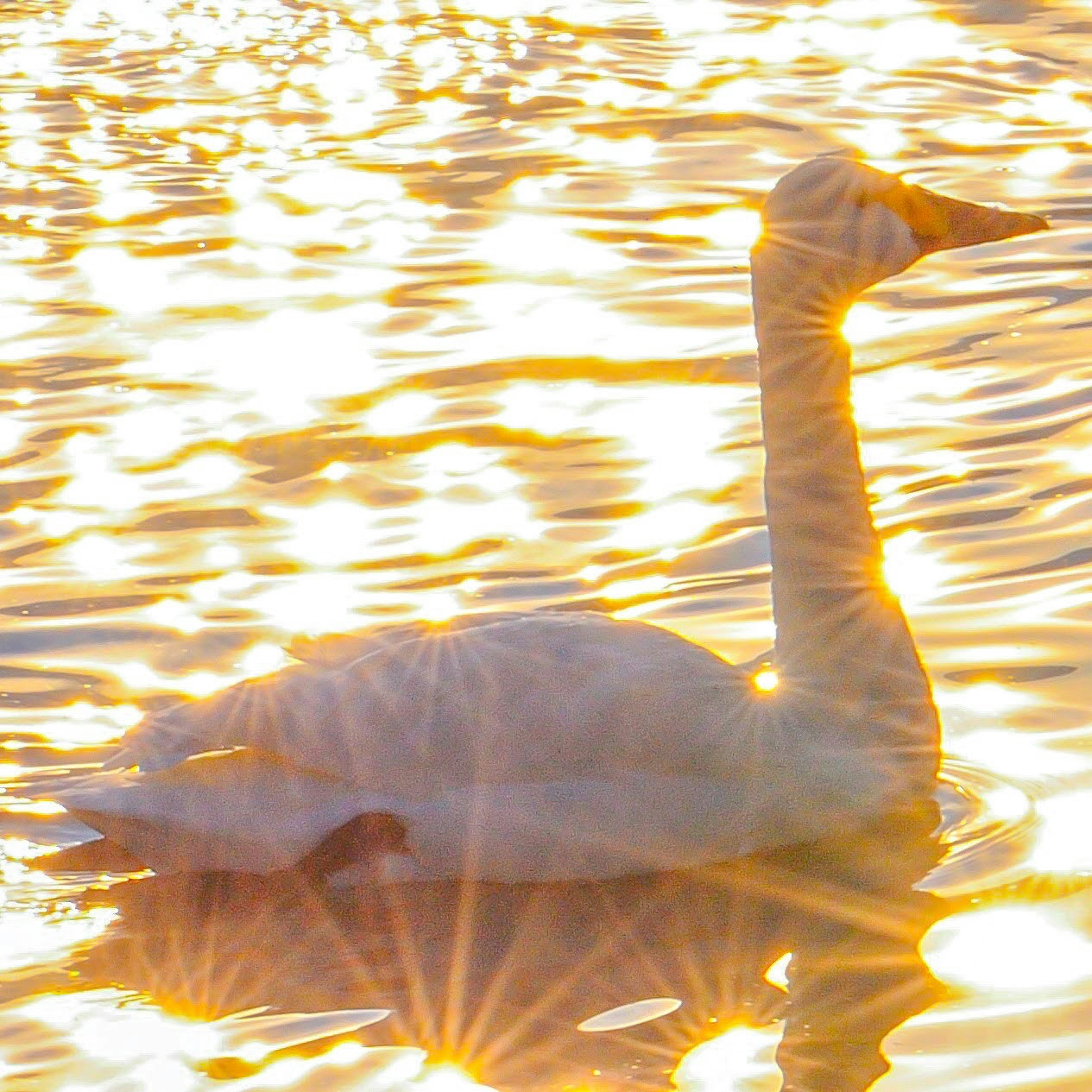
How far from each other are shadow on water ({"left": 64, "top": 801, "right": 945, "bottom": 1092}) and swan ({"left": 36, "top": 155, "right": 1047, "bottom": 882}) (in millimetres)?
98

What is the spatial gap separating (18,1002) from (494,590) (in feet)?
8.35

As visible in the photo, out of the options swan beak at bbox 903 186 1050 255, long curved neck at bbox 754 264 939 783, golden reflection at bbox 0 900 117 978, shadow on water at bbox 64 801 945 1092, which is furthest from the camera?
swan beak at bbox 903 186 1050 255

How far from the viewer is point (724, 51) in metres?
14.8

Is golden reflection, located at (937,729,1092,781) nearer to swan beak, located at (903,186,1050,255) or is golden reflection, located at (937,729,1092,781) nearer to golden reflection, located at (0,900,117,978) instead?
swan beak, located at (903,186,1050,255)

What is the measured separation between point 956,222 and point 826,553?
0.91 meters

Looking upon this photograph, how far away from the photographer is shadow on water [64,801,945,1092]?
4613 mm

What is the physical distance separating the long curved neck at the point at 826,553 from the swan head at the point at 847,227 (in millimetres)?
43

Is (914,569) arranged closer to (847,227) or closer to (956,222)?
(956,222)

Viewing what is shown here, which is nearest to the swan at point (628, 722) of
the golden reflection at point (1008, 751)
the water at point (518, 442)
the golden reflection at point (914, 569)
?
the water at point (518, 442)

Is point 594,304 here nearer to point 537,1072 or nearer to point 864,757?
point 864,757

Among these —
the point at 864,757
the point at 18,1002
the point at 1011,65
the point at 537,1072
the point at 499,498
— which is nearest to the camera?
the point at 537,1072

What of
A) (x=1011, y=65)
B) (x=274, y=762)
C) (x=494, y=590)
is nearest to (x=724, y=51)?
(x=1011, y=65)

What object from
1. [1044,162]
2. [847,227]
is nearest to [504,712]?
[847,227]

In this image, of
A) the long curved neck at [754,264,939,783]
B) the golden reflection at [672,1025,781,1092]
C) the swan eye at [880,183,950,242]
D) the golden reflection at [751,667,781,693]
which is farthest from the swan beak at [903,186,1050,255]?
the golden reflection at [672,1025,781,1092]
